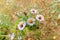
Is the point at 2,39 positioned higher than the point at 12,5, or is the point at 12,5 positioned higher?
the point at 12,5

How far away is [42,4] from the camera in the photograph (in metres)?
2.90

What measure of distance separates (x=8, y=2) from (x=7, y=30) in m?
0.67

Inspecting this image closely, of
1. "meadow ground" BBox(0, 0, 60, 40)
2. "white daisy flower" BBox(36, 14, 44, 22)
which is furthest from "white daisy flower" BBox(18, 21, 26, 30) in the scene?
"white daisy flower" BBox(36, 14, 44, 22)

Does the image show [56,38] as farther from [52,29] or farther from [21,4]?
[21,4]

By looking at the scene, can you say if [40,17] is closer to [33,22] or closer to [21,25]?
[33,22]

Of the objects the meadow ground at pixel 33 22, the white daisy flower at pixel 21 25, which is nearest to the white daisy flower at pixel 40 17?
the meadow ground at pixel 33 22

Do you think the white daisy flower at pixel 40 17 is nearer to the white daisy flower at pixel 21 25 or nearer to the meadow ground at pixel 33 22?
the meadow ground at pixel 33 22

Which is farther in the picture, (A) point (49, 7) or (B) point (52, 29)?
(A) point (49, 7)

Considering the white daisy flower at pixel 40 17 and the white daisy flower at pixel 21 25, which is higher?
the white daisy flower at pixel 40 17

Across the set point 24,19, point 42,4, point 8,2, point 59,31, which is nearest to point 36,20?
point 24,19

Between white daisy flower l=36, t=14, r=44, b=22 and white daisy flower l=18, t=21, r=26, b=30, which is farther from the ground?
white daisy flower l=36, t=14, r=44, b=22

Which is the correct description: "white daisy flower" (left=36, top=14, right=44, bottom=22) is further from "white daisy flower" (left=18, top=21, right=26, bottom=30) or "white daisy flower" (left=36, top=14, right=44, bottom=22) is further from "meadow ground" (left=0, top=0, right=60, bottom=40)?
"white daisy flower" (left=18, top=21, right=26, bottom=30)

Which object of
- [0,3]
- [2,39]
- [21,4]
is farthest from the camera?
[0,3]

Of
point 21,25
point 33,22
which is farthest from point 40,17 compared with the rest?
point 21,25
